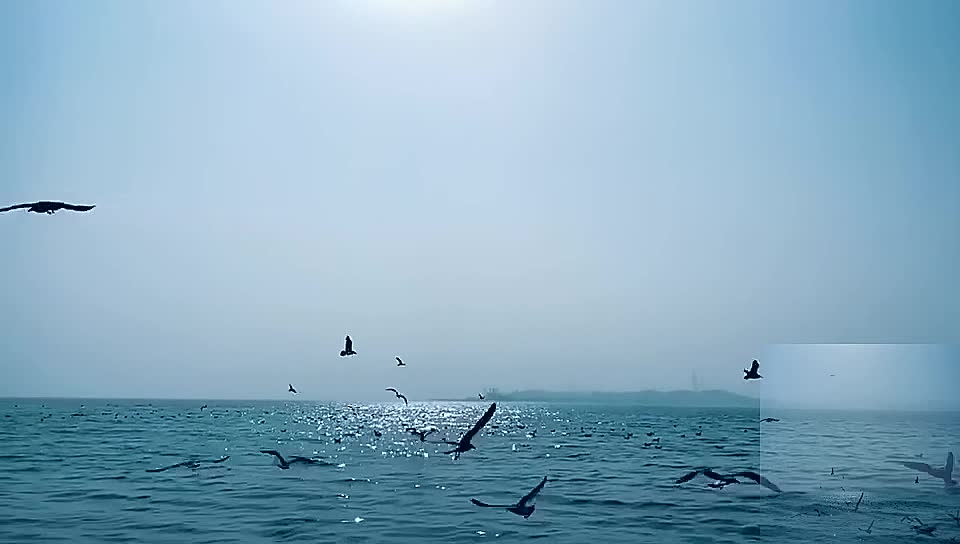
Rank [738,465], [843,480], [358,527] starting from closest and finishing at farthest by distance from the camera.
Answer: [358,527] < [843,480] < [738,465]

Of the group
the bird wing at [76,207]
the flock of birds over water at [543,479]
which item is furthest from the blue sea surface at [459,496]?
the bird wing at [76,207]

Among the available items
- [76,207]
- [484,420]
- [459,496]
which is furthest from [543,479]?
[76,207]

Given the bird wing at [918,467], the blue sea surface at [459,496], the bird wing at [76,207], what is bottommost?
the blue sea surface at [459,496]

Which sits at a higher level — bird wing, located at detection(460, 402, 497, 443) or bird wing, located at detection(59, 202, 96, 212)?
bird wing, located at detection(59, 202, 96, 212)

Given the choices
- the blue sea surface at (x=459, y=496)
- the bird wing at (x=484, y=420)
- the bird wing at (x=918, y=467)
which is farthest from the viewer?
the bird wing at (x=918, y=467)

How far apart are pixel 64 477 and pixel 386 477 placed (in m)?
14.8

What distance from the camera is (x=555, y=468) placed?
39688 millimetres

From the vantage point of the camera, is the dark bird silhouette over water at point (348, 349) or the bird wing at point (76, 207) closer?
the bird wing at point (76, 207)

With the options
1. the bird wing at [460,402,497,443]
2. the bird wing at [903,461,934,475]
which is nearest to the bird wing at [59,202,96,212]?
the bird wing at [460,402,497,443]

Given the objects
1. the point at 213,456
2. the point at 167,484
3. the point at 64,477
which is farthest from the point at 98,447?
the point at 167,484

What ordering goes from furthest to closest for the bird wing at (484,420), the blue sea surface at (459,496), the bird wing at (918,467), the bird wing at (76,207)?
the bird wing at (918,467)
the blue sea surface at (459,496)
the bird wing at (484,420)
the bird wing at (76,207)

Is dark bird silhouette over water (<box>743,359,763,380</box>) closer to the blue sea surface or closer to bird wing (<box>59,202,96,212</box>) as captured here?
the blue sea surface

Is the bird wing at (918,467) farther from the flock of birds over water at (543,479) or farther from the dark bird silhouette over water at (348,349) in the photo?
the dark bird silhouette over water at (348,349)

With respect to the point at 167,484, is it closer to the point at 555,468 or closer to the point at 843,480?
the point at 555,468
